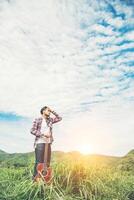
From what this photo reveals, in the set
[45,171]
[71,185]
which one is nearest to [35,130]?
[45,171]

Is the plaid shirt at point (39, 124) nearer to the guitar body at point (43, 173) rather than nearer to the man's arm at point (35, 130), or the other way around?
the man's arm at point (35, 130)

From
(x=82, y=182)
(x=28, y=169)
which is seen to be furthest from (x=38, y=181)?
(x=28, y=169)

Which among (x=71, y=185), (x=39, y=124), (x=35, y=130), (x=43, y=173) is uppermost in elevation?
(x=39, y=124)

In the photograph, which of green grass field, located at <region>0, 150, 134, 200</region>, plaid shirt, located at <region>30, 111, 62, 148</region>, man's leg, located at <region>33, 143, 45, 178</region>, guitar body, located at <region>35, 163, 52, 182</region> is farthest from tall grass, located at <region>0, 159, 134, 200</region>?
plaid shirt, located at <region>30, 111, 62, 148</region>

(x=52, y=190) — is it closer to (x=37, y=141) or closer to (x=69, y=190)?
(x=69, y=190)

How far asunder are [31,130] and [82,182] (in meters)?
1.53

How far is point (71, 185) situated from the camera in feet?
24.7

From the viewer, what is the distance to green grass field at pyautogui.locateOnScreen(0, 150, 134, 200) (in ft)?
23.0

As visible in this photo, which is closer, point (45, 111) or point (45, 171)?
point (45, 171)

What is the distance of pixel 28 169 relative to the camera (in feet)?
28.9

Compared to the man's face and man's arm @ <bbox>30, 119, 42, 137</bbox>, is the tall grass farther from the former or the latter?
the man's face

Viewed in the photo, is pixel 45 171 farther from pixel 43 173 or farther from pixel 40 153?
pixel 40 153

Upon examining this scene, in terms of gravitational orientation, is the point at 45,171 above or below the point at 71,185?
above

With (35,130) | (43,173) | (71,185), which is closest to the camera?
(71,185)
